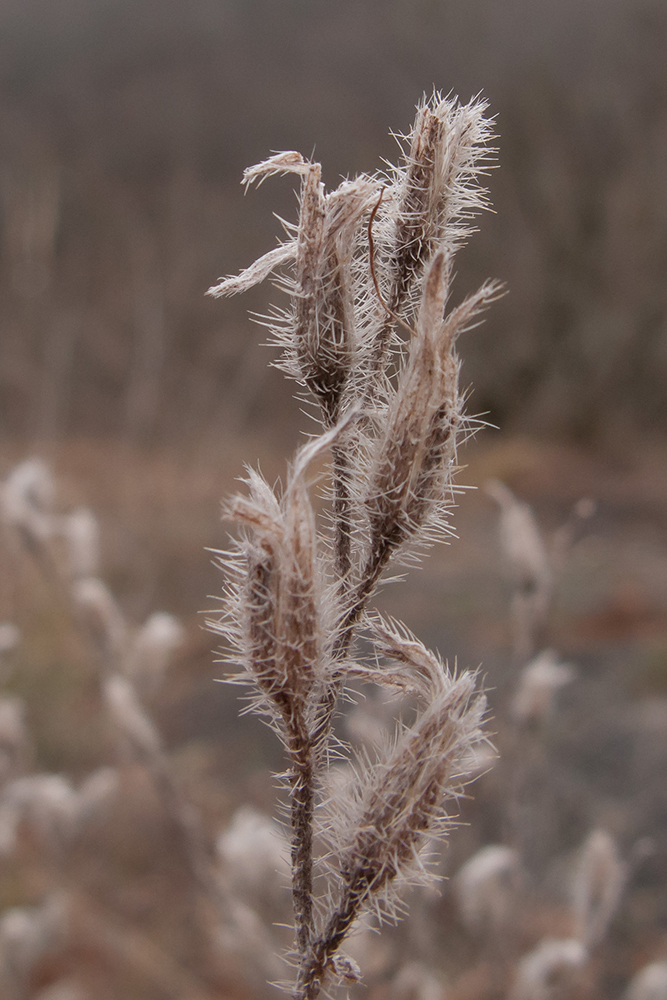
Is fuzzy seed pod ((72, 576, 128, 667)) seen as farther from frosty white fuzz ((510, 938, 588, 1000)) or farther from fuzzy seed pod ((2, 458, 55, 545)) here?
frosty white fuzz ((510, 938, 588, 1000))

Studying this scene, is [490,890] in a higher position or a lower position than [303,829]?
higher

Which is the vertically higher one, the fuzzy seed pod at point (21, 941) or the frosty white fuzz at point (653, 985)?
the frosty white fuzz at point (653, 985)

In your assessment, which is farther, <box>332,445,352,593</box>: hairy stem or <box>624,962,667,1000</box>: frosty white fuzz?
<box>624,962,667,1000</box>: frosty white fuzz

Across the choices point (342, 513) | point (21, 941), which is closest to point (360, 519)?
point (342, 513)

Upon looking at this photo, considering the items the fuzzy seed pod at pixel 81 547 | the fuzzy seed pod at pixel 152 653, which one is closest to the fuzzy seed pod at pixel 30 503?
the fuzzy seed pod at pixel 81 547

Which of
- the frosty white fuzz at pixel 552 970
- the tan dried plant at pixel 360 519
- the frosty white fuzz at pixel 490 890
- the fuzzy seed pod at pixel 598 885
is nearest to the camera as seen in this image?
the tan dried plant at pixel 360 519

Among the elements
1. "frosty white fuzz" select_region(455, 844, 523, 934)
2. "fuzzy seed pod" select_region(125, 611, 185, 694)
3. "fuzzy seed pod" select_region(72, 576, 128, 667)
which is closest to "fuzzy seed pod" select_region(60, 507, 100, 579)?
"fuzzy seed pod" select_region(72, 576, 128, 667)

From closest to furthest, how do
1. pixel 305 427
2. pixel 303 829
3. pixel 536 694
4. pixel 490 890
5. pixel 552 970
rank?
pixel 303 829 < pixel 552 970 < pixel 536 694 < pixel 490 890 < pixel 305 427

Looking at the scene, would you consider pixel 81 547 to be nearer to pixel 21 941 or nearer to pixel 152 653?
pixel 152 653

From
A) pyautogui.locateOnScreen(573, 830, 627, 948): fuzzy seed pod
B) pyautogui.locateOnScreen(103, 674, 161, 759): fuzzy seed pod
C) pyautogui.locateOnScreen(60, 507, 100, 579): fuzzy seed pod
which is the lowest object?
pyautogui.locateOnScreen(103, 674, 161, 759): fuzzy seed pod

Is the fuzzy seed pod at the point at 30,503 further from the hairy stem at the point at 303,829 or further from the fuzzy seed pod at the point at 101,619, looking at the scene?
the hairy stem at the point at 303,829
